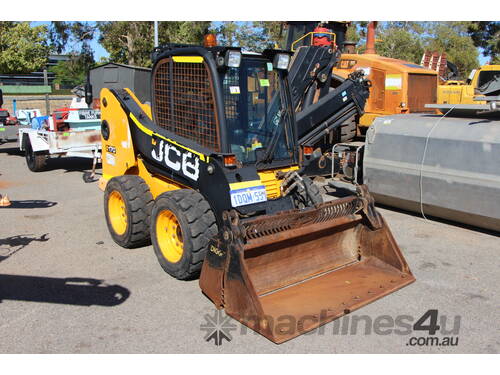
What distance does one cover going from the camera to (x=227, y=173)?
16.0ft

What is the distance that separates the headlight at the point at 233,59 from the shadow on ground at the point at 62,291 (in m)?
2.52

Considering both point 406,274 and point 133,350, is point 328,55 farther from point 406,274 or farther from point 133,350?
point 133,350

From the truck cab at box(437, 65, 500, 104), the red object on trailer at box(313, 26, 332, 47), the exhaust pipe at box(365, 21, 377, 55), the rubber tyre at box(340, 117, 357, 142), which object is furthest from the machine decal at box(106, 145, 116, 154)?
the truck cab at box(437, 65, 500, 104)

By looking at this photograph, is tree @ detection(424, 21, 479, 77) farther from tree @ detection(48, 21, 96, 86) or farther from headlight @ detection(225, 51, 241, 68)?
headlight @ detection(225, 51, 241, 68)

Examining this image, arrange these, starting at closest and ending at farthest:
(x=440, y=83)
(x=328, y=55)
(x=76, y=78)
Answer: (x=328, y=55) < (x=440, y=83) < (x=76, y=78)

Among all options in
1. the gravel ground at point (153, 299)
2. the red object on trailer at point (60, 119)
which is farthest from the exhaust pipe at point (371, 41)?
the red object on trailer at point (60, 119)

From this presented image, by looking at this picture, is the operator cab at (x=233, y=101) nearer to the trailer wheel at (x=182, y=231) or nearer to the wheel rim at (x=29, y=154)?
the trailer wheel at (x=182, y=231)

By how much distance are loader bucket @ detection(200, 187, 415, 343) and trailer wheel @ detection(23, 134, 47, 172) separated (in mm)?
8562

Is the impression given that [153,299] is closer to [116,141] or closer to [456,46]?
[116,141]

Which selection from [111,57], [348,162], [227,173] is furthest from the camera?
[111,57]

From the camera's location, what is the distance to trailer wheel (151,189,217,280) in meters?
4.82

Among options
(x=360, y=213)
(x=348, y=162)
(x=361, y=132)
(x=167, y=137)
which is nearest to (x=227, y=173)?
(x=167, y=137)

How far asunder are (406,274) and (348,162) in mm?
4100

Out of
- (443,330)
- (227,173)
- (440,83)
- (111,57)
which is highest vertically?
(111,57)
